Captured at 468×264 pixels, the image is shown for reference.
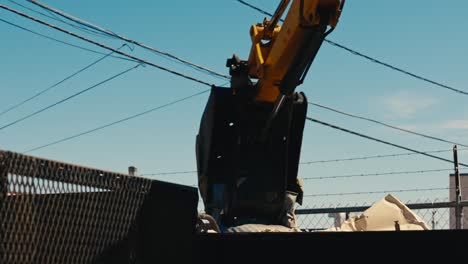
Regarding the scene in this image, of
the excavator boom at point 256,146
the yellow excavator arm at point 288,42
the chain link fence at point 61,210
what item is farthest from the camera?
the excavator boom at point 256,146

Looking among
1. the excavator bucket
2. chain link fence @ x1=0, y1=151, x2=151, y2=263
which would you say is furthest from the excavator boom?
chain link fence @ x1=0, y1=151, x2=151, y2=263

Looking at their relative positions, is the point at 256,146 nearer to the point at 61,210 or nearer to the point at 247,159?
the point at 247,159

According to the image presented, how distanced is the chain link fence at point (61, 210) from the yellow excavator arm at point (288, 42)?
4.36m

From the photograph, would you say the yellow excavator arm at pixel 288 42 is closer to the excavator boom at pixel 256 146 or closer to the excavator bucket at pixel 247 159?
the excavator boom at pixel 256 146

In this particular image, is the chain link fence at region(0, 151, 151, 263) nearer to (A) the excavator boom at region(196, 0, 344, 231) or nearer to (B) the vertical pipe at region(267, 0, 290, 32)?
(A) the excavator boom at region(196, 0, 344, 231)

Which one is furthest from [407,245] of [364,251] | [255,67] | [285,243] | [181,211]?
[255,67]

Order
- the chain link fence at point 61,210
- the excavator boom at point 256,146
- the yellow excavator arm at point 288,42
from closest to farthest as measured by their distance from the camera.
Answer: the chain link fence at point 61,210, the yellow excavator arm at point 288,42, the excavator boom at point 256,146

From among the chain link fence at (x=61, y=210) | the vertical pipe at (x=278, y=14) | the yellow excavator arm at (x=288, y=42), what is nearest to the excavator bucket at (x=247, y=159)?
the yellow excavator arm at (x=288, y=42)

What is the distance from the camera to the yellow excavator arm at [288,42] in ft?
24.8

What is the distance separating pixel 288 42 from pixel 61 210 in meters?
5.39

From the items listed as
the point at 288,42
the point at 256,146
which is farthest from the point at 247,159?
the point at 288,42

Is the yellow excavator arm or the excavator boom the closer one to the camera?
the yellow excavator arm

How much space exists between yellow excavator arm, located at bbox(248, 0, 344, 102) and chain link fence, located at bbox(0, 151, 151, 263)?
4361mm

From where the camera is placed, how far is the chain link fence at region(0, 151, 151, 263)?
118 inches
